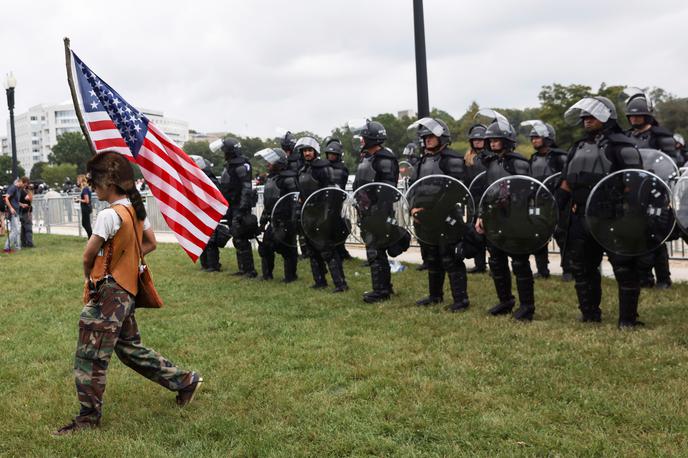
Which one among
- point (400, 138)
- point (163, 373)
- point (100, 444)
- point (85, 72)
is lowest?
point (100, 444)

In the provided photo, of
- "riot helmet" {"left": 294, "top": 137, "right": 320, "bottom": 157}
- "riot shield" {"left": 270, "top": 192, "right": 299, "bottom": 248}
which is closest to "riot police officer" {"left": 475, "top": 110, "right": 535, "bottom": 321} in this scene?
"riot helmet" {"left": 294, "top": 137, "right": 320, "bottom": 157}

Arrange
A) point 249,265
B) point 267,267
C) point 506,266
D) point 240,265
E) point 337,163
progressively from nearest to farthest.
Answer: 1. point 506,266
2. point 337,163
3. point 267,267
4. point 249,265
5. point 240,265

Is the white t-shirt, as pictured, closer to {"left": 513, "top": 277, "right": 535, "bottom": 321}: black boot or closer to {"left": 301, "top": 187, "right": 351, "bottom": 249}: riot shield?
{"left": 513, "top": 277, "right": 535, "bottom": 321}: black boot

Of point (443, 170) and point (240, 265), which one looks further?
point (240, 265)

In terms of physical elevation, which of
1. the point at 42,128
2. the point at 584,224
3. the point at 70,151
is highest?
the point at 42,128

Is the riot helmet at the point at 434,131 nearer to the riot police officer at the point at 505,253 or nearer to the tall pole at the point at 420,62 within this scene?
the riot police officer at the point at 505,253

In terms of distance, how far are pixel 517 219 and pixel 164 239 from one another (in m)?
13.7

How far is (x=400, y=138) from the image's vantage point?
57.5 m

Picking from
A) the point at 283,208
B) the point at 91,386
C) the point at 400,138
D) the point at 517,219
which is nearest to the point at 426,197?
the point at 517,219

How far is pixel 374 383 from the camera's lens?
5.10 m

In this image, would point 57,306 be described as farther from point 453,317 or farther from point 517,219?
point 517,219

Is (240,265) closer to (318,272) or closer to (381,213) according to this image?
(318,272)

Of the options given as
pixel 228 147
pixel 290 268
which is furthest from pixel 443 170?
pixel 228 147

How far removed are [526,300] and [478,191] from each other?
6.32ft
